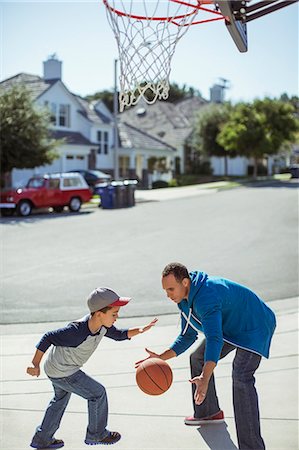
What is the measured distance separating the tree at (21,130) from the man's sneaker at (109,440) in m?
23.9

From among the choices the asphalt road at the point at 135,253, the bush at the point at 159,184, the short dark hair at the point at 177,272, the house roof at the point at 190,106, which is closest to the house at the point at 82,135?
the bush at the point at 159,184

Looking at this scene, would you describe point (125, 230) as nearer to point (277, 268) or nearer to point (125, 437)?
point (277, 268)

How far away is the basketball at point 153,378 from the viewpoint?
474 centimetres

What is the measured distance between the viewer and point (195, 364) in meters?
5.23

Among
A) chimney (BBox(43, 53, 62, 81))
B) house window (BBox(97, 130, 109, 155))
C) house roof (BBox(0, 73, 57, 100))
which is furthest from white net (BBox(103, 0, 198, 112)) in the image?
house window (BBox(97, 130, 109, 155))

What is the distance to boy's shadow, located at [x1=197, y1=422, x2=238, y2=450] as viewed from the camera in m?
5.12

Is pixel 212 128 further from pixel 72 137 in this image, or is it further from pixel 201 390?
pixel 201 390

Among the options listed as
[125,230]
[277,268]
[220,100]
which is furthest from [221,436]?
[220,100]

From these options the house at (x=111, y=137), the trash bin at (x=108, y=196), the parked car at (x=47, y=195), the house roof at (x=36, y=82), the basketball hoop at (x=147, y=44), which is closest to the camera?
the basketball hoop at (x=147, y=44)

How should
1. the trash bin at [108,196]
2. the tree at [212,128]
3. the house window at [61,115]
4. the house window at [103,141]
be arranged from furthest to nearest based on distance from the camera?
1. the tree at [212,128]
2. the house window at [103,141]
3. the house window at [61,115]
4. the trash bin at [108,196]

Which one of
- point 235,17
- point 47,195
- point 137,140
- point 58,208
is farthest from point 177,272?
point 137,140

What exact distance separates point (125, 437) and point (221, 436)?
0.80m

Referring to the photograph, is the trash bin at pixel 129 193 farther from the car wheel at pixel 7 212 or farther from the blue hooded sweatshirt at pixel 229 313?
the blue hooded sweatshirt at pixel 229 313

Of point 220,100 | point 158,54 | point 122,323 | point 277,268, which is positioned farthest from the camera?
point 220,100
